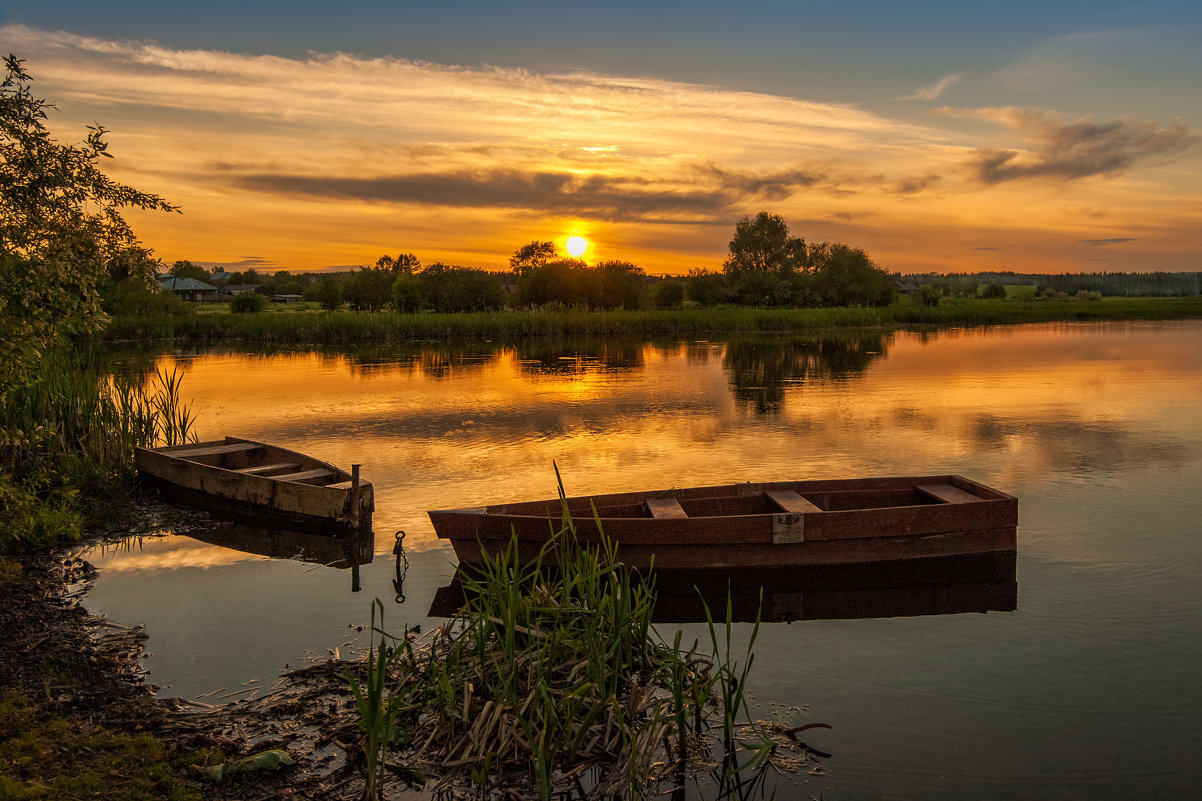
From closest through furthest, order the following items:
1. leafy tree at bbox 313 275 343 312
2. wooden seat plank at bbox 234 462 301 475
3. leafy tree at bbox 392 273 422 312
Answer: wooden seat plank at bbox 234 462 301 475 < leafy tree at bbox 392 273 422 312 < leafy tree at bbox 313 275 343 312

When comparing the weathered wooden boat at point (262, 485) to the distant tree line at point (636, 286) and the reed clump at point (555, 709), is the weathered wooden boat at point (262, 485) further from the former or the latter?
the distant tree line at point (636, 286)

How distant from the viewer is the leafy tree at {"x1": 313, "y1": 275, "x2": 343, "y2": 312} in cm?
9462

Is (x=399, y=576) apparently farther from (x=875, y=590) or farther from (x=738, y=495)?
(x=875, y=590)

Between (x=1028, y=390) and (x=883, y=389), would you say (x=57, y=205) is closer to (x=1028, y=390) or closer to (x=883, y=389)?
(x=883, y=389)

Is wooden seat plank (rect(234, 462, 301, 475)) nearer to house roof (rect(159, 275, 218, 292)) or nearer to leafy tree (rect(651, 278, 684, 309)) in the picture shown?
leafy tree (rect(651, 278, 684, 309))

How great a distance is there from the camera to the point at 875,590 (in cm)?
912

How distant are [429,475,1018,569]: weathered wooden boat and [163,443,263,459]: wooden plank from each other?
5.96 meters

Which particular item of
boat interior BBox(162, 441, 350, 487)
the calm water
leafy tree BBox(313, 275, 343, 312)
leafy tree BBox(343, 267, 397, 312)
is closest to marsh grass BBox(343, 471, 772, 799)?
the calm water

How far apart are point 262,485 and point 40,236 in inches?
163

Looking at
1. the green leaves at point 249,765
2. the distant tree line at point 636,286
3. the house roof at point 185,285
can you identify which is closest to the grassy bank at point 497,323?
the distant tree line at point 636,286

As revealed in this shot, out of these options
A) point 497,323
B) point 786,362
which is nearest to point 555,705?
point 786,362

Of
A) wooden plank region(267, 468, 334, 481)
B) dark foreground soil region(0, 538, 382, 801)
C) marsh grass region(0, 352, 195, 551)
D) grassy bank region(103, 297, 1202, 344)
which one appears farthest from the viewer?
grassy bank region(103, 297, 1202, 344)

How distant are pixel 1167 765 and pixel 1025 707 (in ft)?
3.19

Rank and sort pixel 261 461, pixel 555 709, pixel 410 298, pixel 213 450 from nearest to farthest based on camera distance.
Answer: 1. pixel 555 709
2. pixel 213 450
3. pixel 261 461
4. pixel 410 298
